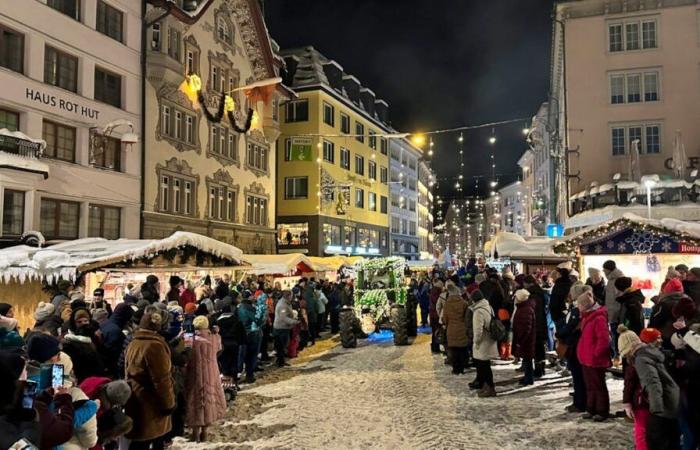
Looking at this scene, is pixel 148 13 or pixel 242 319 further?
pixel 148 13

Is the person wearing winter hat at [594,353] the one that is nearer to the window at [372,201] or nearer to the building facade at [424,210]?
the window at [372,201]

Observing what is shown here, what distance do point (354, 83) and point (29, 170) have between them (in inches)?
1343

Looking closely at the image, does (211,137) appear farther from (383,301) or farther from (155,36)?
(383,301)

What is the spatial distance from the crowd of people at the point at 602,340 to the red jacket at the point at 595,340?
0.01m

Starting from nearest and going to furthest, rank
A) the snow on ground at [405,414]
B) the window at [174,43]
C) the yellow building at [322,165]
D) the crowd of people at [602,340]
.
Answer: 1. the crowd of people at [602,340]
2. the snow on ground at [405,414]
3. the window at [174,43]
4. the yellow building at [322,165]

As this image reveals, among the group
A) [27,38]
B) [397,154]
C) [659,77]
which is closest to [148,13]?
[27,38]

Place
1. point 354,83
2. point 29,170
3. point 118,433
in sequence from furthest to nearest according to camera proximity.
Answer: point 354,83
point 29,170
point 118,433

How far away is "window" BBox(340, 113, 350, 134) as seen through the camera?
42.7 metres

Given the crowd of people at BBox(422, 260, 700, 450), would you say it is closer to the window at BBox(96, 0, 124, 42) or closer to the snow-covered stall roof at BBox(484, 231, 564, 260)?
the snow-covered stall roof at BBox(484, 231, 564, 260)

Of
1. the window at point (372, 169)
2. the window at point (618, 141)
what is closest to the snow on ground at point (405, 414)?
the window at point (618, 141)

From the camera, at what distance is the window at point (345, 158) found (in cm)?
4251

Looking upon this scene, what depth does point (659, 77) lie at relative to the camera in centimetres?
2755

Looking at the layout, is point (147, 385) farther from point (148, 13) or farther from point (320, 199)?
point (320, 199)

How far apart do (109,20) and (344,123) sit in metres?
24.2
